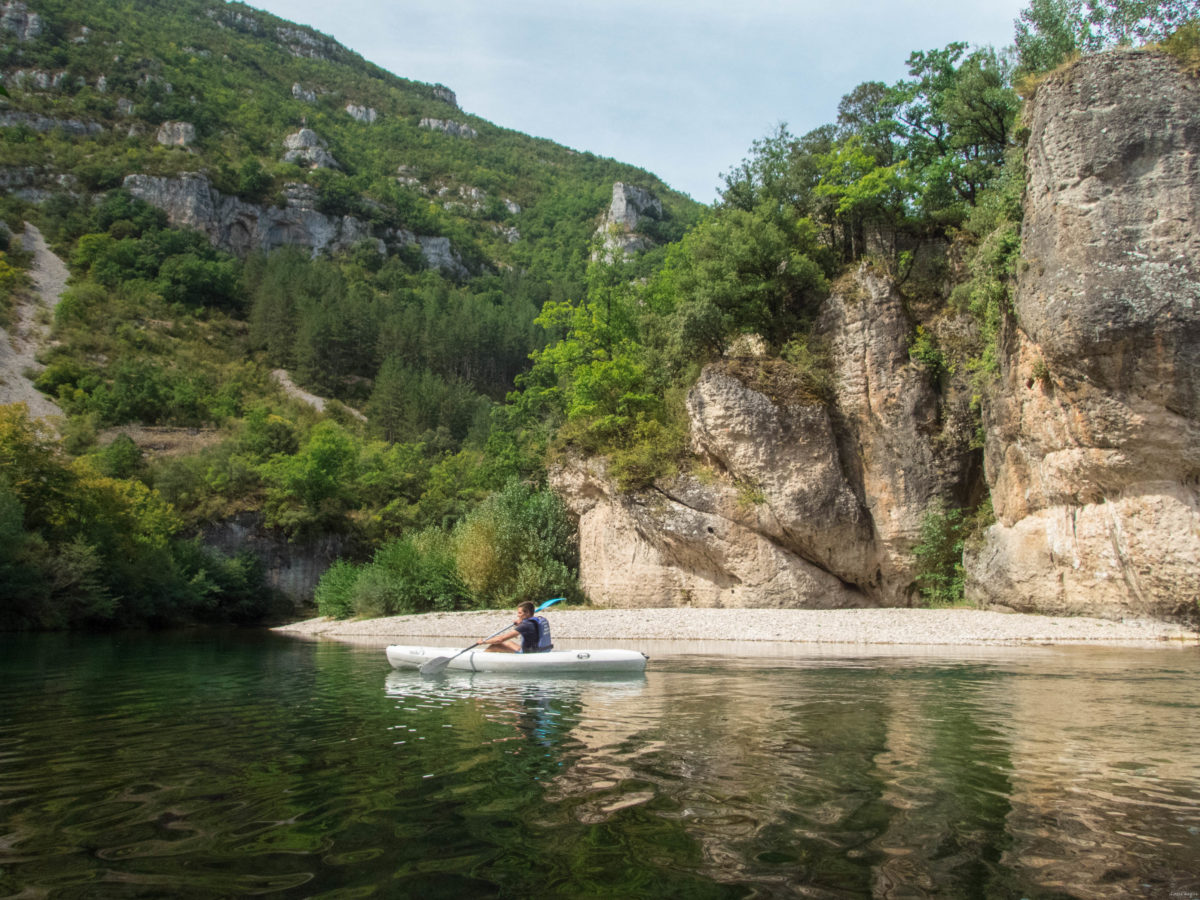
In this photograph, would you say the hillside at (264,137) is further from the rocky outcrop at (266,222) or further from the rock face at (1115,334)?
the rock face at (1115,334)

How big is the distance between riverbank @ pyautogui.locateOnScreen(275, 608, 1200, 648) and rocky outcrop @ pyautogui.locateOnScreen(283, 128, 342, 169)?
4047 inches

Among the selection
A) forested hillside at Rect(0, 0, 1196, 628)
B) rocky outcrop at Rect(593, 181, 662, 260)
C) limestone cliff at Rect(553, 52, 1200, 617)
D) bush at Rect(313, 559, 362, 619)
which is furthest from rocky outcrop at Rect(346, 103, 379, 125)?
limestone cliff at Rect(553, 52, 1200, 617)

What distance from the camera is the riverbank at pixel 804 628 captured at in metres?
18.9

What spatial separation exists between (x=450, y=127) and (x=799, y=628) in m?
164

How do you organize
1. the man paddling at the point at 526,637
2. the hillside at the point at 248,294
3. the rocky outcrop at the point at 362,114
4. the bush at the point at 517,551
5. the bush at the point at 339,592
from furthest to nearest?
the rocky outcrop at the point at 362,114 → the hillside at the point at 248,294 → the bush at the point at 339,592 → the bush at the point at 517,551 → the man paddling at the point at 526,637

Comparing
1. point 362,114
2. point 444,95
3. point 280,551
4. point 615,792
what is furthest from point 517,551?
point 444,95

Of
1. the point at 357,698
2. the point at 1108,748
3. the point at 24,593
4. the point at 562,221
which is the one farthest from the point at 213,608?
the point at 562,221

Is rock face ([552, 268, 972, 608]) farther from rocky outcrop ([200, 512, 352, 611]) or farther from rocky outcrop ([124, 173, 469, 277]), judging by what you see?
rocky outcrop ([124, 173, 469, 277])

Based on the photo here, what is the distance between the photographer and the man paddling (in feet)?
50.4

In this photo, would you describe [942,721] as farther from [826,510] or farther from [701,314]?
[701,314]

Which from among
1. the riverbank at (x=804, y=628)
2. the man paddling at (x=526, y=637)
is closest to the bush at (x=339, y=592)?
the riverbank at (x=804, y=628)

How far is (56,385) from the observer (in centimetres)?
5728

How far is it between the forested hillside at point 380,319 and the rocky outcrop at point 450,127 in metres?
43.5

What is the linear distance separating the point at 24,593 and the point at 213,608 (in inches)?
563
